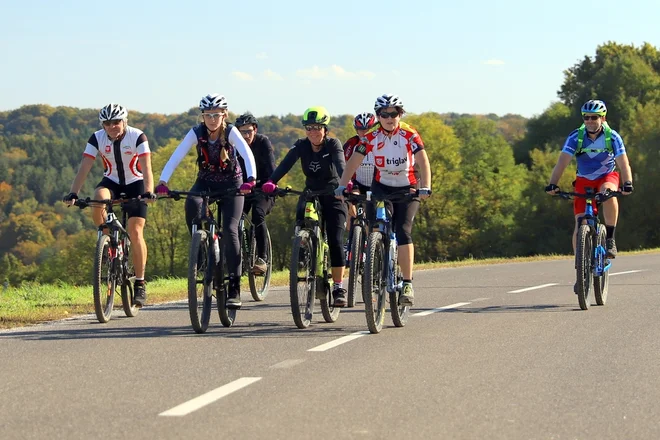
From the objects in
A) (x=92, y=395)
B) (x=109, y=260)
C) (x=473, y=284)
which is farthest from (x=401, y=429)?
(x=473, y=284)

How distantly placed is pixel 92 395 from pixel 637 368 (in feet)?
12.2

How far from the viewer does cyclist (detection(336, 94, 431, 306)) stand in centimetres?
1081

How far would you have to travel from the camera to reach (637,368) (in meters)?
8.33

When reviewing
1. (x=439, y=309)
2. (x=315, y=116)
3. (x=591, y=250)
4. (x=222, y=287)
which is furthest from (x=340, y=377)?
(x=591, y=250)

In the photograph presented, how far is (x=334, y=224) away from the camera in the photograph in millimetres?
11680

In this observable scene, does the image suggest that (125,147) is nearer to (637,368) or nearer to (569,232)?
(637,368)

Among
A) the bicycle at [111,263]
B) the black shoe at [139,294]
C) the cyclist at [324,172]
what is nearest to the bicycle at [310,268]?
the cyclist at [324,172]

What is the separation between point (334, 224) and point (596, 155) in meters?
3.51

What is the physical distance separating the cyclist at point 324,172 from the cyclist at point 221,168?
35 cm

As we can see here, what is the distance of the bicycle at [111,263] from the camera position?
452 inches

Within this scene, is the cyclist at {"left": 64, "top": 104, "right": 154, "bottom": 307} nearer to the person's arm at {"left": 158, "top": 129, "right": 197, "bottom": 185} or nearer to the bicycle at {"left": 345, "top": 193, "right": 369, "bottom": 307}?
the person's arm at {"left": 158, "top": 129, "right": 197, "bottom": 185}

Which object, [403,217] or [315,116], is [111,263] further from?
[403,217]

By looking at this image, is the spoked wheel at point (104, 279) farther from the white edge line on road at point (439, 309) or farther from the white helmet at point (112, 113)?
the white edge line on road at point (439, 309)

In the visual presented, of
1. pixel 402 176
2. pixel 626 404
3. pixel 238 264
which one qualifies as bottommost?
pixel 626 404
